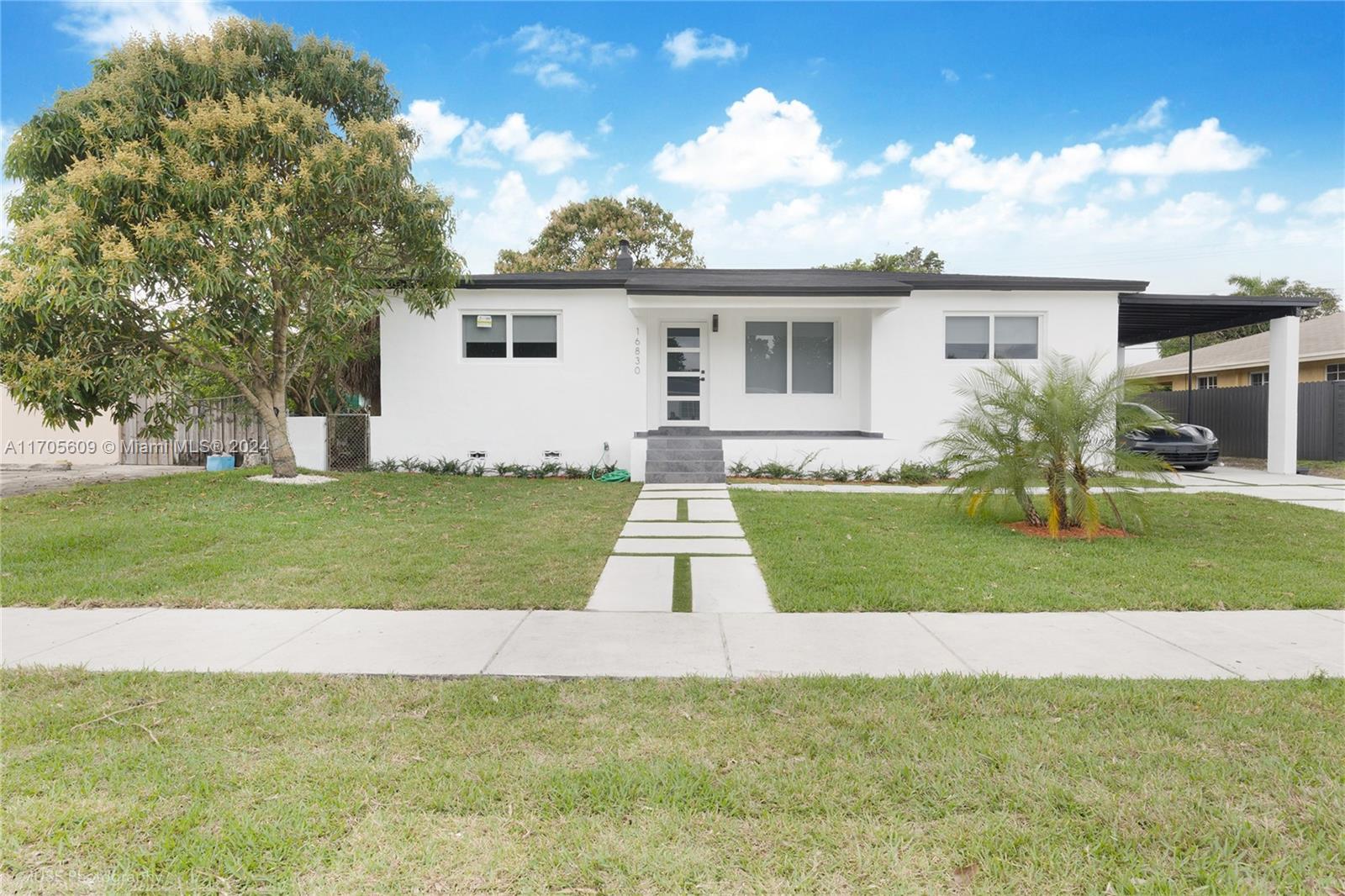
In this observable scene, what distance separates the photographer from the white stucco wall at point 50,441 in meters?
14.3

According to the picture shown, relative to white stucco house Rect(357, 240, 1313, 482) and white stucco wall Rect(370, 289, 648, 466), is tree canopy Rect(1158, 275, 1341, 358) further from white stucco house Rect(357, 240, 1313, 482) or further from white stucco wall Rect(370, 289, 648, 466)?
white stucco wall Rect(370, 289, 648, 466)

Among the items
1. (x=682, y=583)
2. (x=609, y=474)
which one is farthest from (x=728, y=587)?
(x=609, y=474)

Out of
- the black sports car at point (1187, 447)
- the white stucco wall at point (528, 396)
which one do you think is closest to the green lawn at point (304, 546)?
the white stucco wall at point (528, 396)

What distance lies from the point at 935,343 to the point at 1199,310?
486 centimetres

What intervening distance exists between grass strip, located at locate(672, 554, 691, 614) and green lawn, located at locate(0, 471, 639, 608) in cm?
59

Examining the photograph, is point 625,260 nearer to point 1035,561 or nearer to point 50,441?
point 1035,561

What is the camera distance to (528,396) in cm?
1175

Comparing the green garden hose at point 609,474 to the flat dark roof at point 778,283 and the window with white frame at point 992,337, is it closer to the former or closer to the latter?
the flat dark roof at point 778,283

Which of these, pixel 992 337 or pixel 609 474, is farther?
pixel 992 337

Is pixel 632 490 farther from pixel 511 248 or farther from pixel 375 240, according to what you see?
pixel 511 248

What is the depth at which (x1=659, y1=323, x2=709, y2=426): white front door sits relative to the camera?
1297 centimetres

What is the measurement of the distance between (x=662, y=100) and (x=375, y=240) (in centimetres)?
768

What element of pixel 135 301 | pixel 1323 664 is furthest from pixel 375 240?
pixel 1323 664

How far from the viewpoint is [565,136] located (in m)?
17.4
